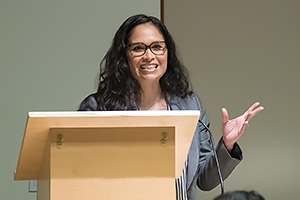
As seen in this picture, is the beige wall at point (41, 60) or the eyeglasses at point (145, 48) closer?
the eyeglasses at point (145, 48)

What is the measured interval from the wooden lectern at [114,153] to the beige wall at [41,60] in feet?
4.33

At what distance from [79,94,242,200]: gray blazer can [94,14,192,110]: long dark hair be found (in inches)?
1.7

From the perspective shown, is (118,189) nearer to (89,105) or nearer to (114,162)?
(114,162)

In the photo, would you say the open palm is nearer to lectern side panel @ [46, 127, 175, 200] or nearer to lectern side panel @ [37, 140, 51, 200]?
lectern side panel @ [46, 127, 175, 200]

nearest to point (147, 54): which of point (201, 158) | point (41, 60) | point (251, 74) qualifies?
point (201, 158)

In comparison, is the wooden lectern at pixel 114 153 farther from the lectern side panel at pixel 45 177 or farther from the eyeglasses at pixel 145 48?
the eyeglasses at pixel 145 48

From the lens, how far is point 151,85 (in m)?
1.78

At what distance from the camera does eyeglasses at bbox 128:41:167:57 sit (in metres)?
1.76

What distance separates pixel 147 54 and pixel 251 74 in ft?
4.76

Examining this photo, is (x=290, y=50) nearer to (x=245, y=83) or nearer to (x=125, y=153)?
(x=245, y=83)

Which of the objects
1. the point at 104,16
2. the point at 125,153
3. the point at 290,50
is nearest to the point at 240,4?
the point at 290,50

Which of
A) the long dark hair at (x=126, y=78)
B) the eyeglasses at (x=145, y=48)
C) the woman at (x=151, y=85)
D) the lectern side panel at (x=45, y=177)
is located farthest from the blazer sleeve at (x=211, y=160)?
the lectern side panel at (x=45, y=177)

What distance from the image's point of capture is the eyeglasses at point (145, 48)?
1.76 m

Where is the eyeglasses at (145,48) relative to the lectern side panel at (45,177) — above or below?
above
